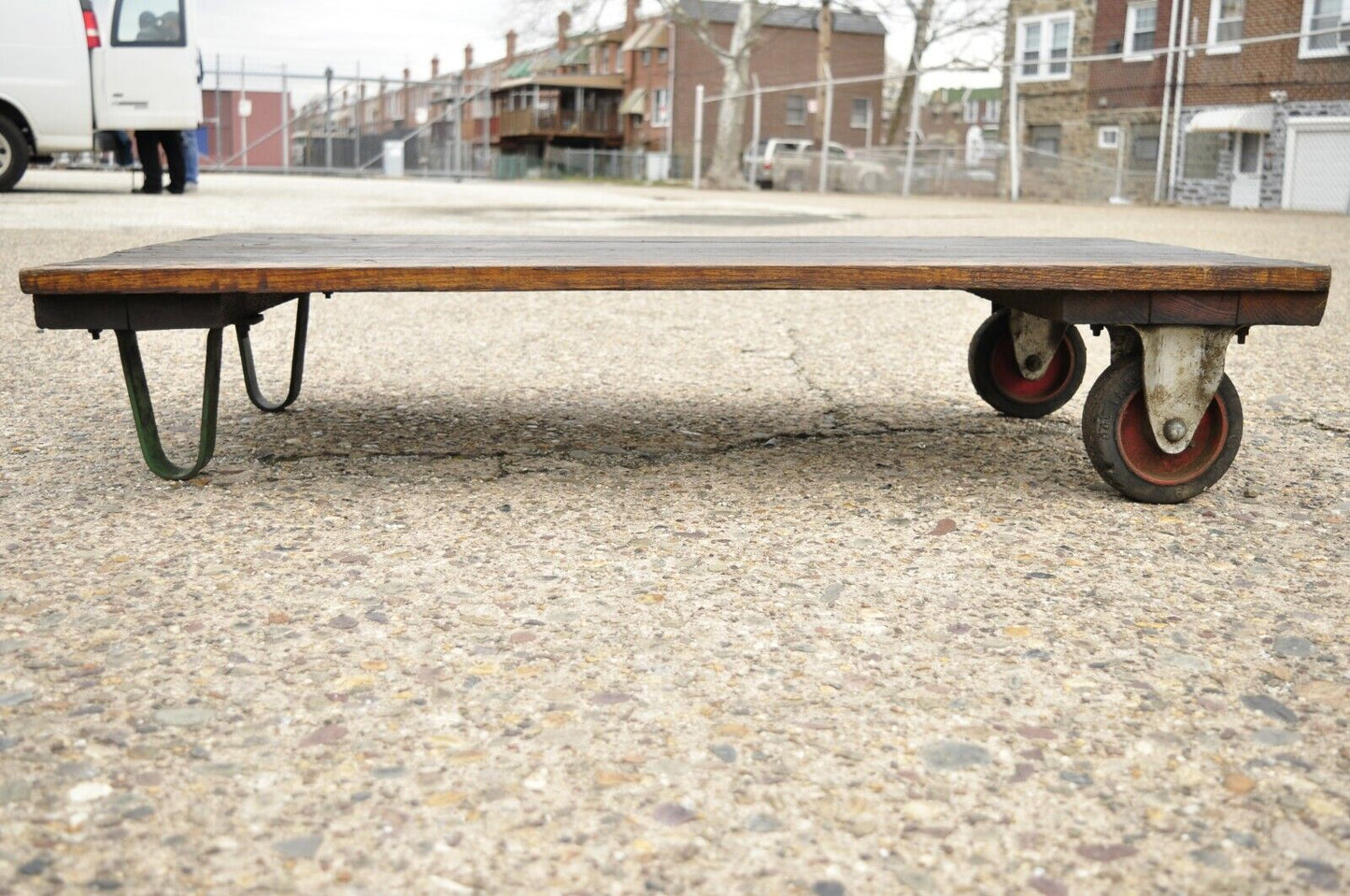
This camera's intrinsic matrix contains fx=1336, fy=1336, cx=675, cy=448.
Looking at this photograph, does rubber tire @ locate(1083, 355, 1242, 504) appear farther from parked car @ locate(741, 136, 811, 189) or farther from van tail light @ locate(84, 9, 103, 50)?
parked car @ locate(741, 136, 811, 189)

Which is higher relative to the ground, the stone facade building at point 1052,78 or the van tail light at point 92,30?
the stone facade building at point 1052,78

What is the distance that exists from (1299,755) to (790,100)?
167 feet

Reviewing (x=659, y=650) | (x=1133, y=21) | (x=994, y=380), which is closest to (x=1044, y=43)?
(x=1133, y=21)

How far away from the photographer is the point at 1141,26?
29188 mm

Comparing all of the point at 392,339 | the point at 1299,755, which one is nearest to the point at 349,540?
the point at 1299,755

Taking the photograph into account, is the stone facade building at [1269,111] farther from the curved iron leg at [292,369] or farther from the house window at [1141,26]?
the curved iron leg at [292,369]

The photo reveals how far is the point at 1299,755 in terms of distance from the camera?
1.92 m

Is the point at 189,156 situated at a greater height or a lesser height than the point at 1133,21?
lesser

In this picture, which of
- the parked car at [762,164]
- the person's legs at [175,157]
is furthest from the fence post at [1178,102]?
the person's legs at [175,157]

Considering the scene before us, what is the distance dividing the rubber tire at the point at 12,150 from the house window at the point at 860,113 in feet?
141

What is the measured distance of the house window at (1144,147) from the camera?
2886cm

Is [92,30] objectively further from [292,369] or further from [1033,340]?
[1033,340]

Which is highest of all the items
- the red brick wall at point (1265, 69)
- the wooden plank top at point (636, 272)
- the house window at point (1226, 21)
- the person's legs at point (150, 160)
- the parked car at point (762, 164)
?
the house window at point (1226, 21)

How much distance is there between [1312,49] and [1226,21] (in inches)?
95.1
